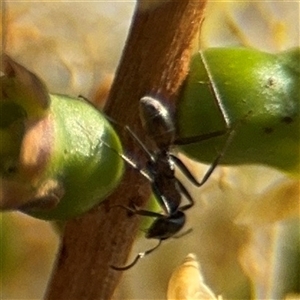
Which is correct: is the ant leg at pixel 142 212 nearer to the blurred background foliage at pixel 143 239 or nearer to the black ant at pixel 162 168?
Result: the black ant at pixel 162 168

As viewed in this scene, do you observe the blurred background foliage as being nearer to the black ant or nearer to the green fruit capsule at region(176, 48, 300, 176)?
the black ant

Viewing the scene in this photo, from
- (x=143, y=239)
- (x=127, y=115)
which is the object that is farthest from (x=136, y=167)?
(x=143, y=239)

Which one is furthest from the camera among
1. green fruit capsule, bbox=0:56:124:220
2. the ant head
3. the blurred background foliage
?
the blurred background foliage

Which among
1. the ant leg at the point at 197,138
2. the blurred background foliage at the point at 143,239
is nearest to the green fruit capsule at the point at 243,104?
the ant leg at the point at 197,138

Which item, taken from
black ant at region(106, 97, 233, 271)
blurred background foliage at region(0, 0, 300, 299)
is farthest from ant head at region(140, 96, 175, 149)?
blurred background foliage at region(0, 0, 300, 299)

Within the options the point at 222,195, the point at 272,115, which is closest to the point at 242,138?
the point at 272,115

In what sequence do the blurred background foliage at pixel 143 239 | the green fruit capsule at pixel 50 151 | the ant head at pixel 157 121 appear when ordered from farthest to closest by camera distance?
the blurred background foliage at pixel 143 239
the ant head at pixel 157 121
the green fruit capsule at pixel 50 151

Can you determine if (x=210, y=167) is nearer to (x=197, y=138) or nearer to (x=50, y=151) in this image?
(x=197, y=138)
